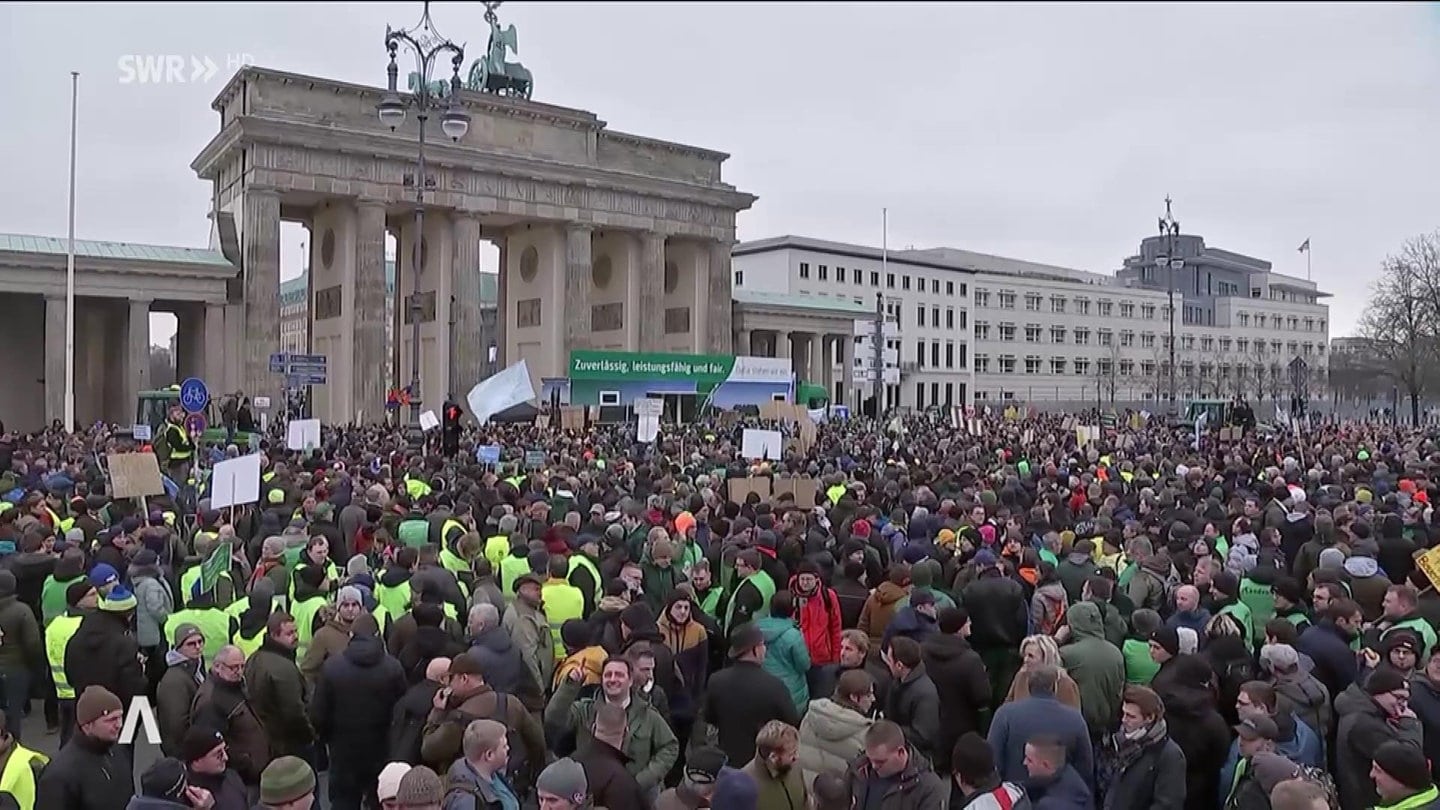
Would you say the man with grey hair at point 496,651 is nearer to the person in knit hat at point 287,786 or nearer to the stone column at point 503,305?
the person in knit hat at point 287,786

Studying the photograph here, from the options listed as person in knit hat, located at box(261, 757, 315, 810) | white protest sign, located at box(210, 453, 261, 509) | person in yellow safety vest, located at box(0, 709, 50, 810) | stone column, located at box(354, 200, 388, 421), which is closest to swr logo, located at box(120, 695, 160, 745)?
person in yellow safety vest, located at box(0, 709, 50, 810)

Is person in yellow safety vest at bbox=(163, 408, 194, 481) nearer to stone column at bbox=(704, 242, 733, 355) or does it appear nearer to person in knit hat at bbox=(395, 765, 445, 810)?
person in knit hat at bbox=(395, 765, 445, 810)

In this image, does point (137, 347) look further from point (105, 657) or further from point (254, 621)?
point (254, 621)

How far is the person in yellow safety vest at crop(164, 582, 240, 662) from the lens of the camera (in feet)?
25.2

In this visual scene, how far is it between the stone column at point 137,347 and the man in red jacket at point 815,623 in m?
44.5

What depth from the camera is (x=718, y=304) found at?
63.2 m

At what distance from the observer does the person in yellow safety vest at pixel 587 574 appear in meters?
8.91

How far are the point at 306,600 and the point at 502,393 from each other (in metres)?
16.3

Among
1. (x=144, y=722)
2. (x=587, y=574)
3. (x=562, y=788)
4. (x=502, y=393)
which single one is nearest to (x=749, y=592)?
(x=587, y=574)

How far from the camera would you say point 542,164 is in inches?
2180

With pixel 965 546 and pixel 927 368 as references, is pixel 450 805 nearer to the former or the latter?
pixel 965 546

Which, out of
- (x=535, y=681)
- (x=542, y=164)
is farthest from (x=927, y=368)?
(x=535, y=681)

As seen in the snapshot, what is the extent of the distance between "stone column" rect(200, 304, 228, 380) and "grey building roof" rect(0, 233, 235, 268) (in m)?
2.03

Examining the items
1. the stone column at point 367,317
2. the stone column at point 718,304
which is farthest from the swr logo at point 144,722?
the stone column at point 718,304
